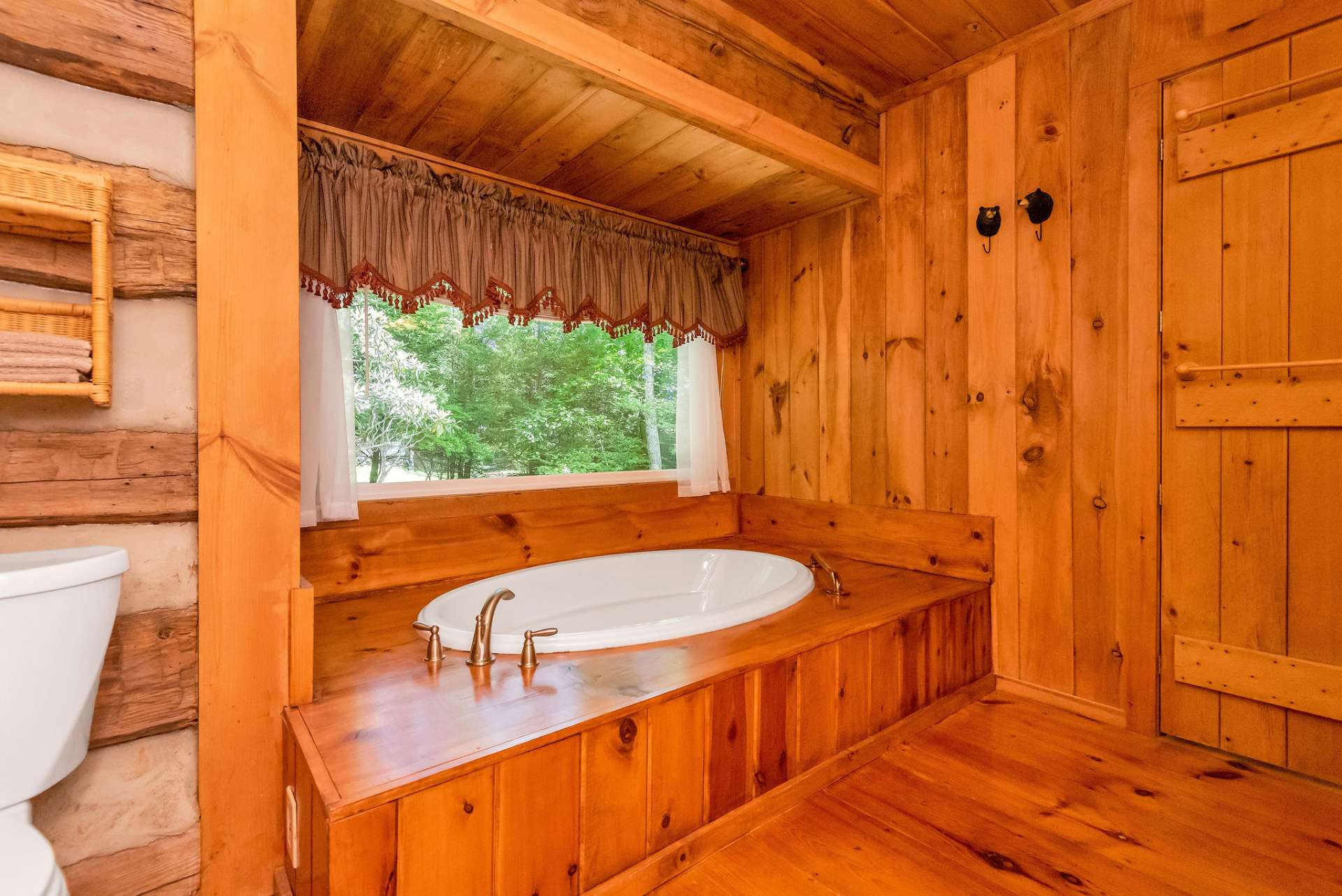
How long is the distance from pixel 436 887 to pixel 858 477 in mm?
2143

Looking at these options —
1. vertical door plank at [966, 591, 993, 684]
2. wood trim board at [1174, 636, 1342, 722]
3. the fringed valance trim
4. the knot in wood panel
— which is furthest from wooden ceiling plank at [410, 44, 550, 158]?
wood trim board at [1174, 636, 1342, 722]

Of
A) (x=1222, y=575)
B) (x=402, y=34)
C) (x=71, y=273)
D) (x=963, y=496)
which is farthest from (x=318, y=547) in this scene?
(x=1222, y=575)

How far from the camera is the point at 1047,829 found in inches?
57.4

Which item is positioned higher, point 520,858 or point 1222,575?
point 1222,575

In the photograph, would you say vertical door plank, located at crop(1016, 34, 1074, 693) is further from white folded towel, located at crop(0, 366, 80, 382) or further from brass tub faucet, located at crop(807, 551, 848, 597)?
white folded towel, located at crop(0, 366, 80, 382)

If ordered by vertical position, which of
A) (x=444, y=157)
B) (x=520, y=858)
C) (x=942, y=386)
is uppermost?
(x=444, y=157)

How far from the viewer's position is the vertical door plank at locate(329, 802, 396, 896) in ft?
3.04

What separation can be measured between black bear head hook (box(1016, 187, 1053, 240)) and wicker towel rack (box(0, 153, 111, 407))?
2.46m

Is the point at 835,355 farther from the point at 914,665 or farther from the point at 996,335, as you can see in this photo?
the point at 914,665

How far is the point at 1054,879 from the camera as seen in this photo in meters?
1.29

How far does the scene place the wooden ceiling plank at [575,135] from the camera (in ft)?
6.15

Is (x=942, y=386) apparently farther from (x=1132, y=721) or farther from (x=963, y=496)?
(x=1132, y=721)

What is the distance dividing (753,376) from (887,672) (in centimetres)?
169

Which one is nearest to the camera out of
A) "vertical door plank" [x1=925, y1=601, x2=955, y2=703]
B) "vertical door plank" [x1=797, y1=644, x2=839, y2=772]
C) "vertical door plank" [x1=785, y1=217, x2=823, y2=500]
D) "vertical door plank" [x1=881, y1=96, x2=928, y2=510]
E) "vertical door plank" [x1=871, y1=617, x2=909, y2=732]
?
"vertical door plank" [x1=797, y1=644, x2=839, y2=772]
